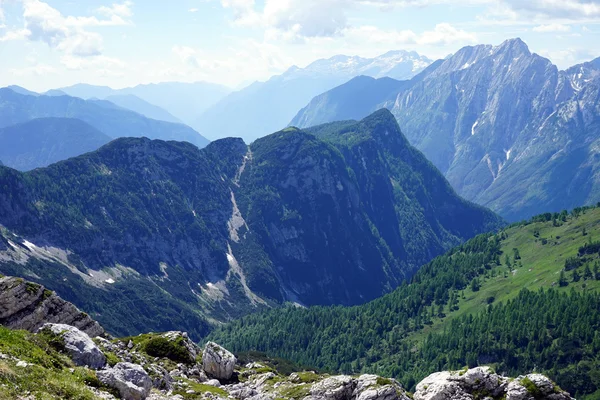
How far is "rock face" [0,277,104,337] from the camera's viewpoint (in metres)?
84.5

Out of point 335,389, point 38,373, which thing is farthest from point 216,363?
point 38,373

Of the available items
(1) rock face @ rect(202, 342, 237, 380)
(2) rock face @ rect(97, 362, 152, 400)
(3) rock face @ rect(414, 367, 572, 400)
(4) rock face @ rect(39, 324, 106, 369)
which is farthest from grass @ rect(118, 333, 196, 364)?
(3) rock face @ rect(414, 367, 572, 400)

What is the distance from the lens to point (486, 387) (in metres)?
75.6

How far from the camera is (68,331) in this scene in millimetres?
64500

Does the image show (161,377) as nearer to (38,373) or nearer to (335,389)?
(335,389)

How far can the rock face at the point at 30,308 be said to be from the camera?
8450cm

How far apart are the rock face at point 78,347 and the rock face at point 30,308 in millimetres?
23690

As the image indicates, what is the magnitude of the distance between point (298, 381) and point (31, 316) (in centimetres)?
4360

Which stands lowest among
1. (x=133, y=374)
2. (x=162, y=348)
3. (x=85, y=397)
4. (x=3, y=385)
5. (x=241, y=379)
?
(x=241, y=379)

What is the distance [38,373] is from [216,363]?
50570 mm

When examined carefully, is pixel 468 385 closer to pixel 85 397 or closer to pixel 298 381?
pixel 298 381

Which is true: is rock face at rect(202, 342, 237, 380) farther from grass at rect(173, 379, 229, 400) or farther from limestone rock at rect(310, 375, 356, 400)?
limestone rock at rect(310, 375, 356, 400)

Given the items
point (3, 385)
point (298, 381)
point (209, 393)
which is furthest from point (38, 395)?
point (298, 381)

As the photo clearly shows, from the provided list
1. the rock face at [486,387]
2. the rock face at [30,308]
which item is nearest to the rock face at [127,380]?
the rock face at [30,308]
